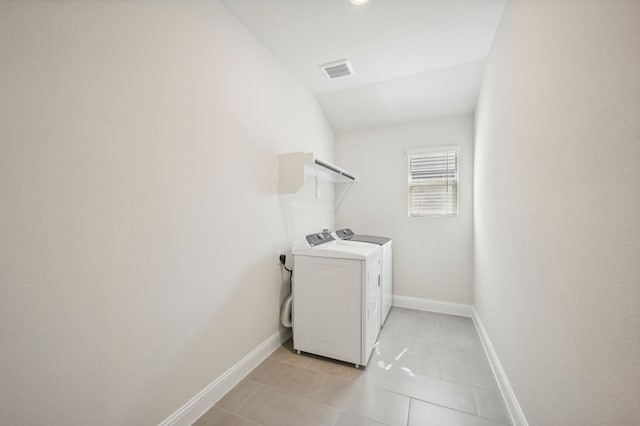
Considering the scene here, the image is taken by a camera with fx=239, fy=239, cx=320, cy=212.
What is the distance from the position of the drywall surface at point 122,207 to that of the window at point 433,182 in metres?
2.20

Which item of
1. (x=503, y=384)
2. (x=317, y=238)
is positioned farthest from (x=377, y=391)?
(x=317, y=238)

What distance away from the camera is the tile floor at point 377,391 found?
1.44 metres

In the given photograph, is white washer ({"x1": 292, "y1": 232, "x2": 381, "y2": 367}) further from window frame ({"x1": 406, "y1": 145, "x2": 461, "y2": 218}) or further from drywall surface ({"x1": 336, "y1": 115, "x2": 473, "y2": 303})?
window frame ({"x1": 406, "y1": 145, "x2": 461, "y2": 218})

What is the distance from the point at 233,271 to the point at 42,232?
101cm

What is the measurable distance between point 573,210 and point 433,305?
2577mm

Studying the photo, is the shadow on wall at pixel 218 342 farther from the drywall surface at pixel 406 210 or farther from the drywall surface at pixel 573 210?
the drywall surface at pixel 573 210

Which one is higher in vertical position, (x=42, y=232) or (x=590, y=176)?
(x=590, y=176)

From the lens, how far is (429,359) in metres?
2.04

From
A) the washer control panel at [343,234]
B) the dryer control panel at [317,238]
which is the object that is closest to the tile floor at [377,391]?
the dryer control panel at [317,238]

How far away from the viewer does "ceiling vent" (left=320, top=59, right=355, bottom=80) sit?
231cm

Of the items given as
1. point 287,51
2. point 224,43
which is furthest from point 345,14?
point 224,43

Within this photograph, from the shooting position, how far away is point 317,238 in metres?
2.35

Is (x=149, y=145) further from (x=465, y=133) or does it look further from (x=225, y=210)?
(x=465, y=133)

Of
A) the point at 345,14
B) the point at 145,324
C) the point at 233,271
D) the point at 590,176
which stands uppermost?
the point at 345,14
